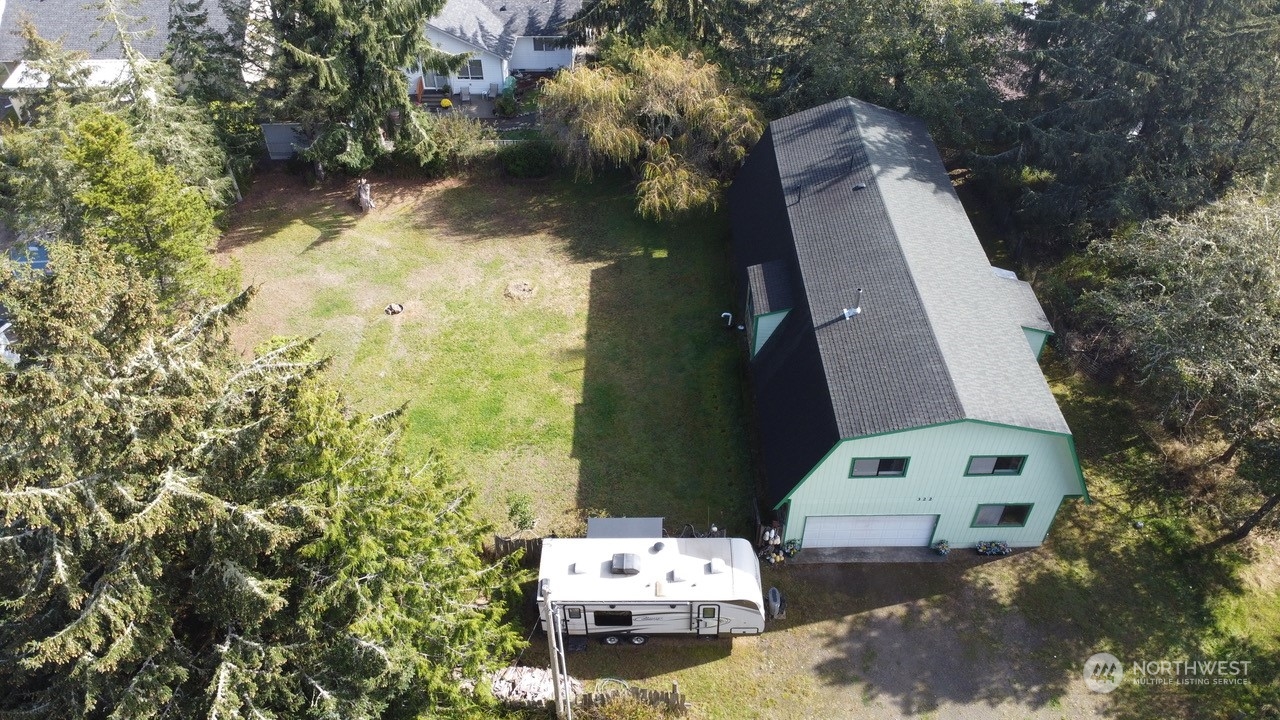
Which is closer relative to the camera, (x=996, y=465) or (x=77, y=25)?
(x=996, y=465)

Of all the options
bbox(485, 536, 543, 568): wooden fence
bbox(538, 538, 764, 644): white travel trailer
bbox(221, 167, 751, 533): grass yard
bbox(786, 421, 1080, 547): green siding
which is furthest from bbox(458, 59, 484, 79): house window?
bbox(786, 421, 1080, 547): green siding

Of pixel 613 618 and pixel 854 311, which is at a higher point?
pixel 854 311

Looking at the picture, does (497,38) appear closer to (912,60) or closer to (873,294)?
(912,60)

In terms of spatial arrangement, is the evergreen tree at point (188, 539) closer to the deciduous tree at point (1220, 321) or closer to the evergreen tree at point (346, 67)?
the deciduous tree at point (1220, 321)

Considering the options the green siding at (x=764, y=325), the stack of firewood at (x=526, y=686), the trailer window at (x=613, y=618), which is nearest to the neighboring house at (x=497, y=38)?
the green siding at (x=764, y=325)

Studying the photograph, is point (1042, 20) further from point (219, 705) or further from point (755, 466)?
point (219, 705)

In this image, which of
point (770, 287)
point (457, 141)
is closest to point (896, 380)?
point (770, 287)

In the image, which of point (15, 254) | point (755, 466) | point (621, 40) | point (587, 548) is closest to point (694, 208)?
point (621, 40)
